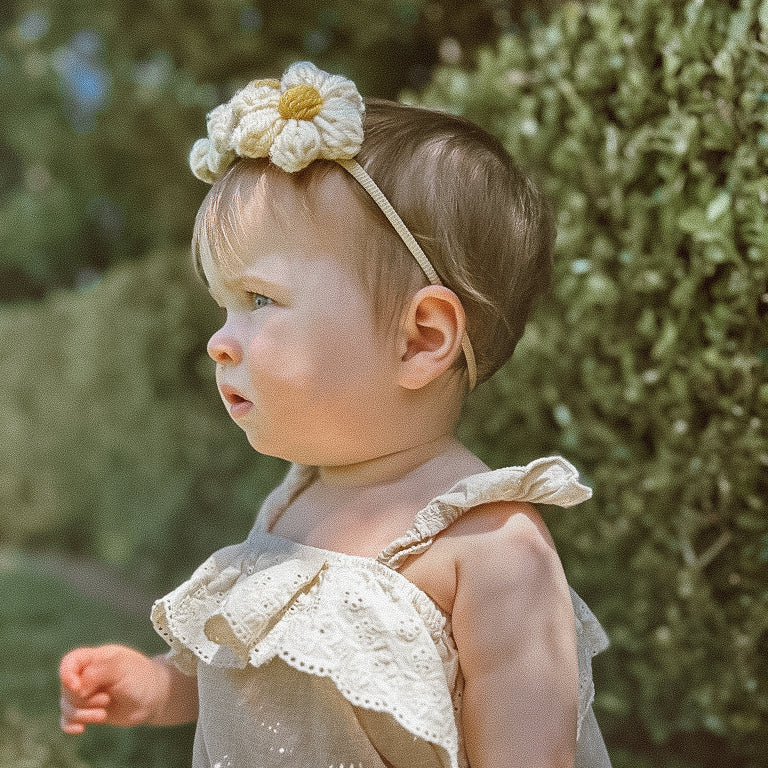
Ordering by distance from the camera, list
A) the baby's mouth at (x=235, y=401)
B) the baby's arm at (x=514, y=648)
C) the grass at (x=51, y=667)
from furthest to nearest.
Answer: the grass at (x=51, y=667) < the baby's mouth at (x=235, y=401) < the baby's arm at (x=514, y=648)

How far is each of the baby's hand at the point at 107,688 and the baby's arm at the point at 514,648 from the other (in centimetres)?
79

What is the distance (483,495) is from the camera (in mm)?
1602

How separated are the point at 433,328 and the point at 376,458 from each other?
0.27 m

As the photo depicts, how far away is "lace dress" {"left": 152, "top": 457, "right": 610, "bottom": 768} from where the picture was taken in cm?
156

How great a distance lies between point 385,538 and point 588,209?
1.44m

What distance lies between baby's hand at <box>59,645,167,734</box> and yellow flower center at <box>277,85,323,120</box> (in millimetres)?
1174

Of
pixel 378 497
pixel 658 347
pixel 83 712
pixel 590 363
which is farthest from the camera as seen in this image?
pixel 590 363

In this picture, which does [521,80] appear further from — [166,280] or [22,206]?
[22,206]

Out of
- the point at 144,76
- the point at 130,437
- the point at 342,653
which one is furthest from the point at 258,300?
the point at 144,76

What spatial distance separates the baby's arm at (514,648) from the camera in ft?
4.96

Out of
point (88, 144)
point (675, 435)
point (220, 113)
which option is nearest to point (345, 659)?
point (220, 113)

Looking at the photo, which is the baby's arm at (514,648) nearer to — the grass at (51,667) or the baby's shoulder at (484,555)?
the baby's shoulder at (484,555)

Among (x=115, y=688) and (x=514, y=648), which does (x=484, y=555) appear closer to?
(x=514, y=648)

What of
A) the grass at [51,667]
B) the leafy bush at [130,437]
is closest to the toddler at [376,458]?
the grass at [51,667]
